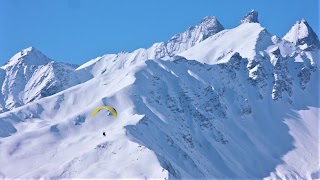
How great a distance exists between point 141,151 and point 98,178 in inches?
736

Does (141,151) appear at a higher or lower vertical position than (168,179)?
higher

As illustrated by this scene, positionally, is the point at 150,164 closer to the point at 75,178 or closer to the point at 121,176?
the point at 121,176

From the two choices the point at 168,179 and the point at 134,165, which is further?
the point at 134,165

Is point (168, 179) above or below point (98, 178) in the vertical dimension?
below

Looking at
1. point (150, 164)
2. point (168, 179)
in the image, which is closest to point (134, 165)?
point (150, 164)

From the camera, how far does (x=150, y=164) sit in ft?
617

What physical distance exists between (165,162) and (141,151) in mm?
10486

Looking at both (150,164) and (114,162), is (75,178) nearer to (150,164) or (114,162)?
(114,162)

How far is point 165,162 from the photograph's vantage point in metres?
193

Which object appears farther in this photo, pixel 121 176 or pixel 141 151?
pixel 141 151

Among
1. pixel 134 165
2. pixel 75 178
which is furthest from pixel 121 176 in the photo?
pixel 75 178

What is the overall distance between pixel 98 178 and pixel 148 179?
56.8ft

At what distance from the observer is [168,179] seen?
175 m

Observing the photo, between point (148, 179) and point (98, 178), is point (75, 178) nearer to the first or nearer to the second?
point (98, 178)
